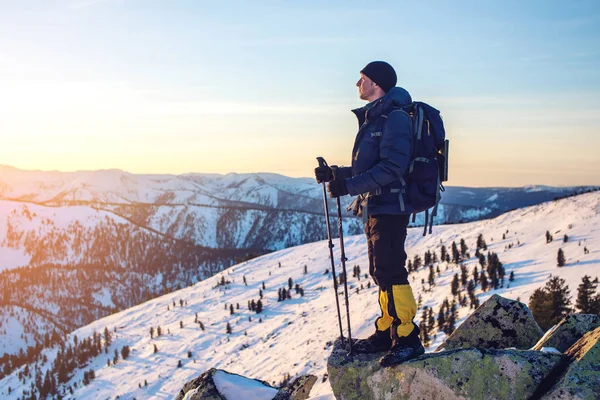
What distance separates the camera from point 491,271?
1412 inches

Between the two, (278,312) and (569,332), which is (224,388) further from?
(278,312)

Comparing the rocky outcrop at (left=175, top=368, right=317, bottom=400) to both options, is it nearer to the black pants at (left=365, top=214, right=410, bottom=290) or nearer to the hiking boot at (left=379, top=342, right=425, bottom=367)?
the hiking boot at (left=379, top=342, right=425, bottom=367)

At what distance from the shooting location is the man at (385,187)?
5434 millimetres

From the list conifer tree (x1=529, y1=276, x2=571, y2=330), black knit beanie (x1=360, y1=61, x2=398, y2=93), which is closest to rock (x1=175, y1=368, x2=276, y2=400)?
black knit beanie (x1=360, y1=61, x2=398, y2=93)

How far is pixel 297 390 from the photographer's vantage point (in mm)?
8180

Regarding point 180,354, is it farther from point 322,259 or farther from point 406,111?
point 406,111

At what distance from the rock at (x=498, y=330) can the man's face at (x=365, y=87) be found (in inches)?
195

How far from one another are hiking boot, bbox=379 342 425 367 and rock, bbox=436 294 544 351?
265cm

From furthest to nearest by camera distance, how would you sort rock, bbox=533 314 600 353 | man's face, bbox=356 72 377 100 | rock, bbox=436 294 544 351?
1. rock, bbox=436 294 544 351
2. rock, bbox=533 314 600 353
3. man's face, bbox=356 72 377 100

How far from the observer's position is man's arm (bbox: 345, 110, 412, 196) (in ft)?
17.6

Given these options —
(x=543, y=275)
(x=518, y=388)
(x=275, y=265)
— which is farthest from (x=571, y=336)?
(x=275, y=265)

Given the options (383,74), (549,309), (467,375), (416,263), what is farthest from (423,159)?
(416,263)

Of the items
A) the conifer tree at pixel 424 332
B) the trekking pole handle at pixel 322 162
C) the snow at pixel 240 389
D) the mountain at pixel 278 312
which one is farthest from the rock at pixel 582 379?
the conifer tree at pixel 424 332

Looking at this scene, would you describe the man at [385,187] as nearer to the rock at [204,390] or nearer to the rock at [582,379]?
the rock at [582,379]
